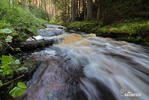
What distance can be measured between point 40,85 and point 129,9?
8.42 m

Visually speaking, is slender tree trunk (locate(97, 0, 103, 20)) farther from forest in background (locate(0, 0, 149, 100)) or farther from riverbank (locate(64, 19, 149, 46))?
riverbank (locate(64, 19, 149, 46))

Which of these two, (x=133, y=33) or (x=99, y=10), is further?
(x=99, y=10)

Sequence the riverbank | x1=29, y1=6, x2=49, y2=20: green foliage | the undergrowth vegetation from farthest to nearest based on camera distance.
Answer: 1. x1=29, y1=6, x2=49, y2=20: green foliage
2. the riverbank
3. the undergrowth vegetation

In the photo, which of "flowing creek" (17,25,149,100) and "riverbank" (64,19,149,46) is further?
"riverbank" (64,19,149,46)

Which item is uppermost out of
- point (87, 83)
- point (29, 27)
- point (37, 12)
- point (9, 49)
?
point (37, 12)

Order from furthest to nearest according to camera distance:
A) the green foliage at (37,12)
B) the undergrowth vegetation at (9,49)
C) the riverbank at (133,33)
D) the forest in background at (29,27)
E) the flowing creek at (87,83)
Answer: the green foliage at (37,12), the riverbank at (133,33), the flowing creek at (87,83), the forest in background at (29,27), the undergrowth vegetation at (9,49)

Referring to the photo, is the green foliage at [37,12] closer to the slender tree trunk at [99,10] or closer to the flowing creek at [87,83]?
the slender tree trunk at [99,10]

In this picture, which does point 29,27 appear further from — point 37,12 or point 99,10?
point 37,12

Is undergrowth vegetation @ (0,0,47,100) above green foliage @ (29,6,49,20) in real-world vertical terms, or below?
below

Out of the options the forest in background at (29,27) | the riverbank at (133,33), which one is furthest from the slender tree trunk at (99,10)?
the riverbank at (133,33)

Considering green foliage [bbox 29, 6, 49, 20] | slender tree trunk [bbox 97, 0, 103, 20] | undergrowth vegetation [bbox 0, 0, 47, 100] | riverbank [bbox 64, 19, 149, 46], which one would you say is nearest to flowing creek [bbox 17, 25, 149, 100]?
undergrowth vegetation [bbox 0, 0, 47, 100]

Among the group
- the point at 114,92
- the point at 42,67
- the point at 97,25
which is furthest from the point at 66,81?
the point at 97,25

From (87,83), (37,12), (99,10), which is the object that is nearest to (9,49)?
(87,83)

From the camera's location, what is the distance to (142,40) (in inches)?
164
